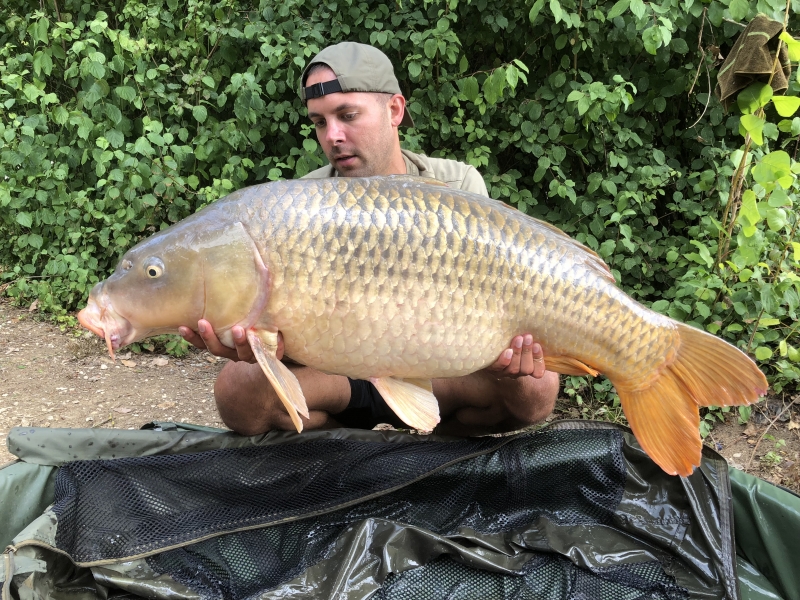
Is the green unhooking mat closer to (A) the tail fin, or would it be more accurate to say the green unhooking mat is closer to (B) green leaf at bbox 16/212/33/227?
(A) the tail fin

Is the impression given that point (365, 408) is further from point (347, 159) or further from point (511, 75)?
point (511, 75)

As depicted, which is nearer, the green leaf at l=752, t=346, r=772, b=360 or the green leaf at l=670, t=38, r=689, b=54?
the green leaf at l=752, t=346, r=772, b=360

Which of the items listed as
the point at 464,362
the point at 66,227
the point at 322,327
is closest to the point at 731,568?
the point at 464,362

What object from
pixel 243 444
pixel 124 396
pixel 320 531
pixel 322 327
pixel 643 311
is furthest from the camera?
pixel 124 396

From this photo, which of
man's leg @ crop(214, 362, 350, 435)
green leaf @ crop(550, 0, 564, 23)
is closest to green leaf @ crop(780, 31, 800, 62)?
green leaf @ crop(550, 0, 564, 23)

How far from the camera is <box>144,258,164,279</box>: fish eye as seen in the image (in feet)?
4.00

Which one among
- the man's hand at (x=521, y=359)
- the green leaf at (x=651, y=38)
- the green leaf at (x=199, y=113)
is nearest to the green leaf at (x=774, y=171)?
the green leaf at (x=651, y=38)

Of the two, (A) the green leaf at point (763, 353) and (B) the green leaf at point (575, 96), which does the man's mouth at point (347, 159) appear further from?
(A) the green leaf at point (763, 353)

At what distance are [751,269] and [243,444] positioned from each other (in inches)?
68.8

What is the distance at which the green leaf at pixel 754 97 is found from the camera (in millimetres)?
1917

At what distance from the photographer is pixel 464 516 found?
1.55 metres

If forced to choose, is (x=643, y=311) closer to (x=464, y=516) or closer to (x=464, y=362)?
(x=464, y=362)

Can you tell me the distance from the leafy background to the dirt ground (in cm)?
18

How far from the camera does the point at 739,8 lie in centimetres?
220
